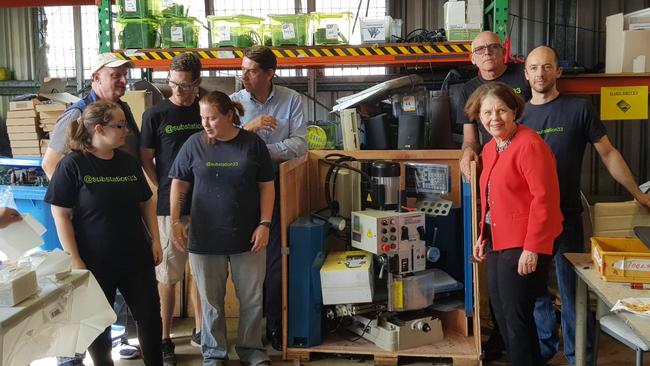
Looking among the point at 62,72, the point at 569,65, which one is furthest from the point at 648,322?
the point at 62,72

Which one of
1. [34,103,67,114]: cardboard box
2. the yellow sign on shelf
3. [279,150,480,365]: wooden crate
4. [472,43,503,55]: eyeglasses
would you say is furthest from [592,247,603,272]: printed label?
[34,103,67,114]: cardboard box

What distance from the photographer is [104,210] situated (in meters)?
2.53

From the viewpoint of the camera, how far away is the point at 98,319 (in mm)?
2139

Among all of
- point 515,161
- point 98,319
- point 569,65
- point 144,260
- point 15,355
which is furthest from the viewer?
point 569,65

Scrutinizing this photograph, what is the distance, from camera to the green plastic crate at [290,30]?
168 inches

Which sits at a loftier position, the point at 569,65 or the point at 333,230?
the point at 569,65

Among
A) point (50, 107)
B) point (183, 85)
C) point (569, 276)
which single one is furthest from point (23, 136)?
point (569, 276)

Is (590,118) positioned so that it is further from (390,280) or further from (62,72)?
(62,72)

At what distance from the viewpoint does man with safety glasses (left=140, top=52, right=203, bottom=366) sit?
308 centimetres

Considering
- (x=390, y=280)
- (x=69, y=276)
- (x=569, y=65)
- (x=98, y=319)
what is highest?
(x=569, y=65)

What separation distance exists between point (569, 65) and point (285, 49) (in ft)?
8.82

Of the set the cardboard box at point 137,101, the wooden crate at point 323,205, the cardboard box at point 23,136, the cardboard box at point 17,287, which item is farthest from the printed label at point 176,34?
the cardboard box at point 17,287

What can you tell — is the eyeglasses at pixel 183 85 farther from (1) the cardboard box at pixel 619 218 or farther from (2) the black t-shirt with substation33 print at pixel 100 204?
(1) the cardboard box at pixel 619 218

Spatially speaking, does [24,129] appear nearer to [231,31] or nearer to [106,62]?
[231,31]
